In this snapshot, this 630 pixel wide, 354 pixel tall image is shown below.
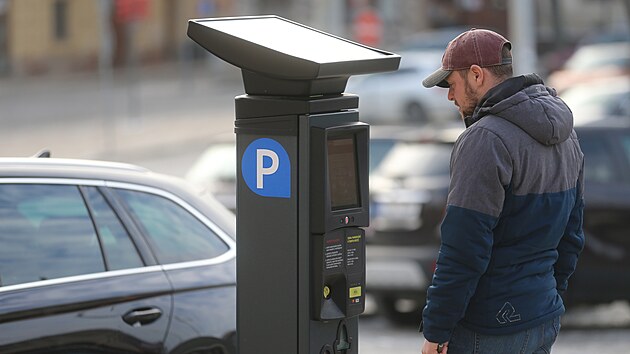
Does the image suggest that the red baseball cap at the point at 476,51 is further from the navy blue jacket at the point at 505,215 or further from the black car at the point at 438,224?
the black car at the point at 438,224

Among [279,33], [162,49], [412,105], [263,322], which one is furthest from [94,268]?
[162,49]

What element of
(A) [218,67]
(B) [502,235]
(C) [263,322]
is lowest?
(A) [218,67]

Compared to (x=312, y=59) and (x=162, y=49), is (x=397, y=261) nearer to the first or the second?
(x=312, y=59)

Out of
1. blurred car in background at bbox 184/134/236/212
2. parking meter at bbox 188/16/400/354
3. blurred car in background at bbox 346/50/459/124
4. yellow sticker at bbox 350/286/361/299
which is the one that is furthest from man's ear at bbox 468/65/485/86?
blurred car in background at bbox 346/50/459/124

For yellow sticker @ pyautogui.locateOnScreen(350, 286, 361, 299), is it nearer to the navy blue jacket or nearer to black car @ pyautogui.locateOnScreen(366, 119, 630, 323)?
the navy blue jacket

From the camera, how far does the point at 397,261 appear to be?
9664 millimetres

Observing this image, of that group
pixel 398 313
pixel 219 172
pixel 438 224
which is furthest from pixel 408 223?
pixel 219 172

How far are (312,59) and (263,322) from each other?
958 mm

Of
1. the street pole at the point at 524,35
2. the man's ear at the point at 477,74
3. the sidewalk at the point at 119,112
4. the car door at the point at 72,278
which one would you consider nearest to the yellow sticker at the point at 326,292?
the man's ear at the point at 477,74

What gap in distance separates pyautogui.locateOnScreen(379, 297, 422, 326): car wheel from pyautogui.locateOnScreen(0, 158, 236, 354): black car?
4.92 meters

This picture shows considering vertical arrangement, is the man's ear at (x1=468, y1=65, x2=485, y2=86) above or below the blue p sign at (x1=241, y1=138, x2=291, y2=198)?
above

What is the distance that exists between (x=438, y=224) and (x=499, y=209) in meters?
5.42

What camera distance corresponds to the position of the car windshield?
985 cm

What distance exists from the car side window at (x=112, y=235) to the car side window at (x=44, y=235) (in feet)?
0.12
